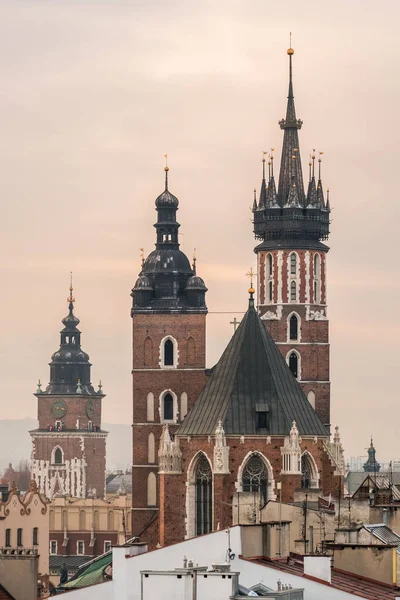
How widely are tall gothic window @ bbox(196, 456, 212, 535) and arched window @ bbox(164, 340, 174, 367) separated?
23.1ft

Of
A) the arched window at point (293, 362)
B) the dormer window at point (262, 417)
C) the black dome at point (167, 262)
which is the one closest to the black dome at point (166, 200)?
the black dome at point (167, 262)

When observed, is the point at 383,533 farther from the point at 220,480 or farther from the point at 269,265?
the point at 269,265

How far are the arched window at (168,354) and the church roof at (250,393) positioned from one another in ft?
9.45

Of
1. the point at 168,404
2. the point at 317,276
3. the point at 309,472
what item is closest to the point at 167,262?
the point at 168,404

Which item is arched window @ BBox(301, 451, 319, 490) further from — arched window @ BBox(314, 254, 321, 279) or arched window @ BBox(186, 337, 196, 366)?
arched window @ BBox(314, 254, 321, 279)

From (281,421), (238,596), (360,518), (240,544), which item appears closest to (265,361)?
(281,421)

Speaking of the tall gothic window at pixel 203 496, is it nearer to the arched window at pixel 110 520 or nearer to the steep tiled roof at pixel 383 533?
the steep tiled roof at pixel 383 533

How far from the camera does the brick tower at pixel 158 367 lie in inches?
4321

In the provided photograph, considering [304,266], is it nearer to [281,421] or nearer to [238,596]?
[281,421]

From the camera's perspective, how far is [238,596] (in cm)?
4331

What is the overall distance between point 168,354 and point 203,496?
29.1 ft

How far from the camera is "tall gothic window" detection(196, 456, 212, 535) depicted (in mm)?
103562

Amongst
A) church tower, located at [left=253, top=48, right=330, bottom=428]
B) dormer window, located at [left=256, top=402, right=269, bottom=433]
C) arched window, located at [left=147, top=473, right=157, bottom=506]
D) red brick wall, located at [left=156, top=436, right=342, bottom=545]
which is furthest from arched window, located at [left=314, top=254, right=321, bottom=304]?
dormer window, located at [left=256, top=402, right=269, bottom=433]

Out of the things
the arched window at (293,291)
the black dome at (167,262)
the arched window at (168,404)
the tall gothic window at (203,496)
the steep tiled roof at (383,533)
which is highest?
the black dome at (167,262)
